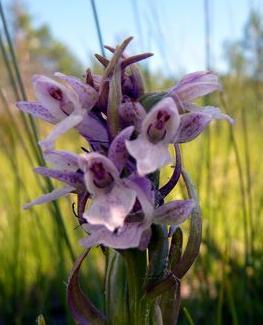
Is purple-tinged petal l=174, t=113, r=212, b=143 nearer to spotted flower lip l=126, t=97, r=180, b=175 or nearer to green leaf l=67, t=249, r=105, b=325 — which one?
spotted flower lip l=126, t=97, r=180, b=175

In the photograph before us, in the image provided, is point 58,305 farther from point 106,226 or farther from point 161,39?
point 106,226

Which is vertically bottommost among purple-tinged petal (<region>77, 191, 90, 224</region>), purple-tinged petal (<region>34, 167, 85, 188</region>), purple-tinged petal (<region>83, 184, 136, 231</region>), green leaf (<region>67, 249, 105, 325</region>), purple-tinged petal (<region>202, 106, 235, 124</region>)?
green leaf (<region>67, 249, 105, 325</region>)

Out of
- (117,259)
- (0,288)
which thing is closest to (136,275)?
(117,259)

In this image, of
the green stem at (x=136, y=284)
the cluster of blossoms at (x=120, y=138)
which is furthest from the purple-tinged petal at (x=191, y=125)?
the green stem at (x=136, y=284)

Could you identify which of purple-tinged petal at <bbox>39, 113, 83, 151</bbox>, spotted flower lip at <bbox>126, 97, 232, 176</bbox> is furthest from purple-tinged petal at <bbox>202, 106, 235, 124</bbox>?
purple-tinged petal at <bbox>39, 113, 83, 151</bbox>

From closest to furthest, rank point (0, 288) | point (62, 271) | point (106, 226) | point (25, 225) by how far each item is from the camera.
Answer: point (106, 226), point (62, 271), point (0, 288), point (25, 225)

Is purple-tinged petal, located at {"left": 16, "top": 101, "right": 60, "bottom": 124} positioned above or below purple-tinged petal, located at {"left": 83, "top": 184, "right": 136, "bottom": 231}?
above
